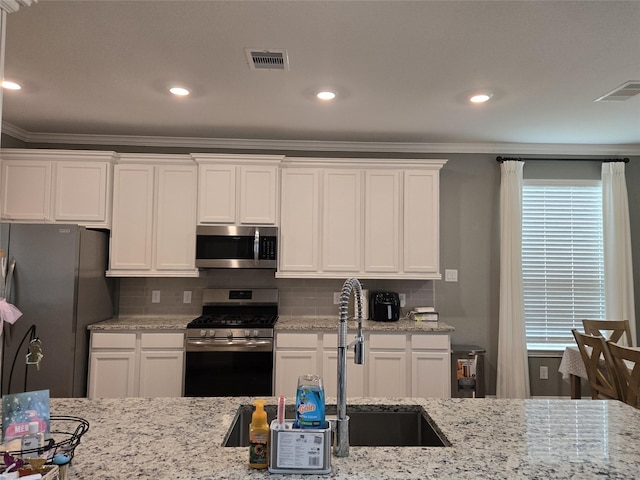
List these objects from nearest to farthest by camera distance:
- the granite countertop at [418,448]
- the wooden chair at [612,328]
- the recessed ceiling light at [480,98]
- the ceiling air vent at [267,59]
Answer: the granite countertop at [418,448]
the ceiling air vent at [267,59]
the recessed ceiling light at [480,98]
the wooden chair at [612,328]

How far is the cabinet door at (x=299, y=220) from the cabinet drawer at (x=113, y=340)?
140 centimetres

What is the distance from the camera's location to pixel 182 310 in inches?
167

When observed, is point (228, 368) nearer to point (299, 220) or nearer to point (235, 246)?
point (235, 246)

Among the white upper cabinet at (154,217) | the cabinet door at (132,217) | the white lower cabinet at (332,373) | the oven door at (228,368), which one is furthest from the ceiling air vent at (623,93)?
the cabinet door at (132,217)

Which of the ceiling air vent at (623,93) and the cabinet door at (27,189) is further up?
the ceiling air vent at (623,93)

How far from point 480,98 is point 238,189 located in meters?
2.13

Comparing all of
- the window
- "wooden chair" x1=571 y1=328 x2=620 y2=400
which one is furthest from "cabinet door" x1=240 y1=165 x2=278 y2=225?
"wooden chair" x1=571 y1=328 x2=620 y2=400

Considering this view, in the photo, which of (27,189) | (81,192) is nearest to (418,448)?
(81,192)

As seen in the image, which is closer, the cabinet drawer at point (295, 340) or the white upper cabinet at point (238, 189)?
the cabinet drawer at point (295, 340)

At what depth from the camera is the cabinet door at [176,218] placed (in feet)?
12.9

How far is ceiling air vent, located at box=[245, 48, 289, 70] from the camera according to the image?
2.49 meters

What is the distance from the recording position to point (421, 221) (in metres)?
4.03

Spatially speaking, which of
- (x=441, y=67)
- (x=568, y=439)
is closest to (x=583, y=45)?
(x=441, y=67)

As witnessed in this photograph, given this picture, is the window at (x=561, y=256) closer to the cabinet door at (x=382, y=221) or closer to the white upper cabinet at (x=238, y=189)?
the cabinet door at (x=382, y=221)
